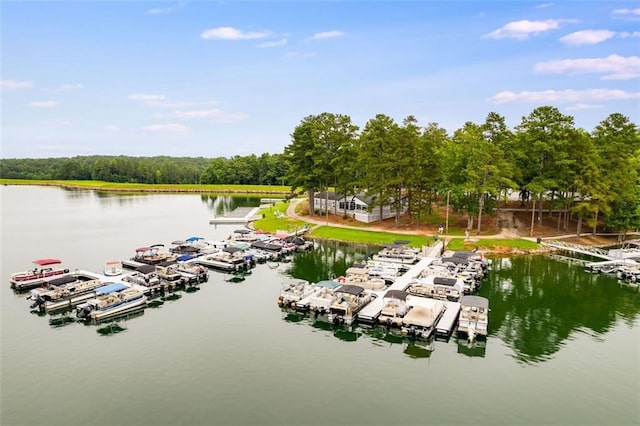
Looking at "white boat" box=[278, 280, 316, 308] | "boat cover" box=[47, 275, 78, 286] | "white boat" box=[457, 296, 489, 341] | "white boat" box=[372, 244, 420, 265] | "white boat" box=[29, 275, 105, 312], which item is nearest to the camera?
"white boat" box=[457, 296, 489, 341]

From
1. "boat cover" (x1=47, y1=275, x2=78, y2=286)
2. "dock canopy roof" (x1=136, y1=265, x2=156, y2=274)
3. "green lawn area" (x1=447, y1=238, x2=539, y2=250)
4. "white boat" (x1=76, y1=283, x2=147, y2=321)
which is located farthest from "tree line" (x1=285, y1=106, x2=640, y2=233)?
"boat cover" (x1=47, y1=275, x2=78, y2=286)

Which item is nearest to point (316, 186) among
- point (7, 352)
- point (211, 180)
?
point (7, 352)

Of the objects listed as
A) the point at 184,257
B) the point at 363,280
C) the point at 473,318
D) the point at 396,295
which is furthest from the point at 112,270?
the point at 473,318

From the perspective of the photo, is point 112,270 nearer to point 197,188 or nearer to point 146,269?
point 146,269

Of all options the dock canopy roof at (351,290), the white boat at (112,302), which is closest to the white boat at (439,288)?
the dock canopy roof at (351,290)

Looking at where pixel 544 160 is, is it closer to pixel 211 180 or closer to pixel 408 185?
pixel 408 185

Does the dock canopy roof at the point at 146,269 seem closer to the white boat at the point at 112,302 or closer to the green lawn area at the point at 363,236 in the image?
the white boat at the point at 112,302

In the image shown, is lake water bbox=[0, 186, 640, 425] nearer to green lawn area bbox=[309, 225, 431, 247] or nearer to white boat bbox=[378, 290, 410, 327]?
white boat bbox=[378, 290, 410, 327]
